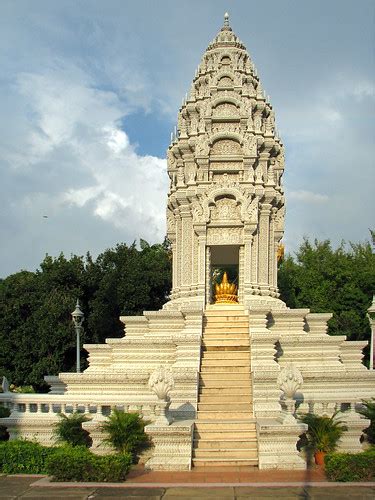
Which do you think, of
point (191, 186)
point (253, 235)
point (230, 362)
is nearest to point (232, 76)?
point (191, 186)

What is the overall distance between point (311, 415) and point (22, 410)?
896 cm

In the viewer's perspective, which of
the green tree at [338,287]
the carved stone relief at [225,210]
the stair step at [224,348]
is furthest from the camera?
the green tree at [338,287]

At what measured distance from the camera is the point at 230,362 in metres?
19.4

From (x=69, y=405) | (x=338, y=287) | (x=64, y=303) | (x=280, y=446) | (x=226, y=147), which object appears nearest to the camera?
(x=280, y=446)

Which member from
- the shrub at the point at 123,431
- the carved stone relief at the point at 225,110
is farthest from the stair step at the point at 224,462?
the carved stone relief at the point at 225,110

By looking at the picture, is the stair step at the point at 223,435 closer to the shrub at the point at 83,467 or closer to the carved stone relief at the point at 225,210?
the shrub at the point at 83,467

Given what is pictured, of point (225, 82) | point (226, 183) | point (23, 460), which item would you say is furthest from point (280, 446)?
point (225, 82)

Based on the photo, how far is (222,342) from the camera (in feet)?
67.6

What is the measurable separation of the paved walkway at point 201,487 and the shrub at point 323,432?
100 centimetres

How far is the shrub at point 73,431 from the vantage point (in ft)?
51.1

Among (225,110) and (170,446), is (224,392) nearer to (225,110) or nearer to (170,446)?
(170,446)

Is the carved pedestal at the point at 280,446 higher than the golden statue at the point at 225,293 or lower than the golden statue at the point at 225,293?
lower

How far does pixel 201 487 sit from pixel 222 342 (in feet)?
27.6

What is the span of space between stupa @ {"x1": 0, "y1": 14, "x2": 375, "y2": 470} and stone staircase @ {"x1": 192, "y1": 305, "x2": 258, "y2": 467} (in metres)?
0.04
